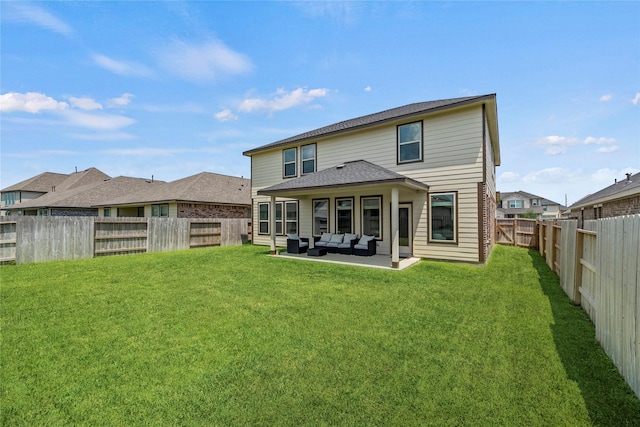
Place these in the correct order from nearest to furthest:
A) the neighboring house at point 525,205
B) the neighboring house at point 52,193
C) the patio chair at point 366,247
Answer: the patio chair at point 366,247
the neighboring house at point 52,193
the neighboring house at point 525,205

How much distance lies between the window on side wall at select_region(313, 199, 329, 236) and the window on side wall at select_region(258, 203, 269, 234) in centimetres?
343

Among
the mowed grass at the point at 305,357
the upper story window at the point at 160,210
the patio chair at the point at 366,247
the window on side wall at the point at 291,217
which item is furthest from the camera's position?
the upper story window at the point at 160,210

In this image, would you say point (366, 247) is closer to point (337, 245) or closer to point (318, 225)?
point (337, 245)

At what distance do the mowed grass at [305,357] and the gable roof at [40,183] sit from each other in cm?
3490

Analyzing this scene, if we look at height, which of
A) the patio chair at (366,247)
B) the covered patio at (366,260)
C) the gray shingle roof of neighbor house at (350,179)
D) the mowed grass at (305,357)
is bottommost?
the mowed grass at (305,357)

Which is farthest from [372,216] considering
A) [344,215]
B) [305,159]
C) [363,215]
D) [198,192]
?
[198,192]

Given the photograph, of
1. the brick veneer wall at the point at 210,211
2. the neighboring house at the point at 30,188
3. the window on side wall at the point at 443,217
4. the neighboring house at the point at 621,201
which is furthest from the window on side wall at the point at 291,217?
the neighboring house at the point at 30,188

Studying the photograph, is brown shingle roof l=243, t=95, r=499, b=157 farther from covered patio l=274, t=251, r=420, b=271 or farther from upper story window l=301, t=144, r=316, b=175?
covered patio l=274, t=251, r=420, b=271

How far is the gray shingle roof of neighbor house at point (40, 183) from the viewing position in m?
30.5

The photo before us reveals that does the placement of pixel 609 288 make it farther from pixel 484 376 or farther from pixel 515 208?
pixel 515 208

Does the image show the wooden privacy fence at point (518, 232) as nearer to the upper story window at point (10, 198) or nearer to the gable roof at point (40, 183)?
the gable roof at point (40, 183)

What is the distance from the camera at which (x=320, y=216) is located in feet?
42.1

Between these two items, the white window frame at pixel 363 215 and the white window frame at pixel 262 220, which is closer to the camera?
the white window frame at pixel 363 215

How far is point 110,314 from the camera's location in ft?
15.9
